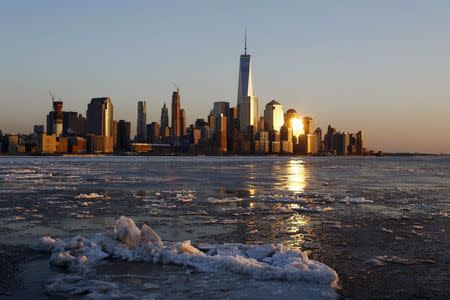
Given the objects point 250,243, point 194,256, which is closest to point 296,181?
point 250,243

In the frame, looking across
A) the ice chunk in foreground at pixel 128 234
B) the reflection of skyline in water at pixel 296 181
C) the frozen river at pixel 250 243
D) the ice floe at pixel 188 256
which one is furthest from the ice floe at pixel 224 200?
the ice chunk in foreground at pixel 128 234

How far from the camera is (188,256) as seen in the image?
43.7 ft

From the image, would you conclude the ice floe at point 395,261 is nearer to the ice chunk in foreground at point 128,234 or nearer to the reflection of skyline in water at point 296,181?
the ice chunk in foreground at point 128,234

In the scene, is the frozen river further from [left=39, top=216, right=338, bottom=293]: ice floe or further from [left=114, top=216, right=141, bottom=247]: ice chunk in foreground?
[left=114, top=216, right=141, bottom=247]: ice chunk in foreground

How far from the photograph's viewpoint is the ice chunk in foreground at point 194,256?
11883 mm

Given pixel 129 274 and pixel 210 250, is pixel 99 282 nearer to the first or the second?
pixel 129 274

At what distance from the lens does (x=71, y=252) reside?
548 inches

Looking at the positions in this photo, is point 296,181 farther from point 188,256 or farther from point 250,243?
point 188,256

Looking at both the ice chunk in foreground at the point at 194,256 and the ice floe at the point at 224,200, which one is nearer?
the ice chunk in foreground at the point at 194,256

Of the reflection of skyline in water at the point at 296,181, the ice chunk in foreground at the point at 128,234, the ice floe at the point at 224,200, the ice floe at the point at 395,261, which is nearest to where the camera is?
the ice floe at the point at 395,261

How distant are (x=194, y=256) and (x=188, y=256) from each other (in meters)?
0.16

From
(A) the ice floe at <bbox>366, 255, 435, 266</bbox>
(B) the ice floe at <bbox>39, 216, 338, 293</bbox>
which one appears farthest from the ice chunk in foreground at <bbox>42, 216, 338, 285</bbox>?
(A) the ice floe at <bbox>366, 255, 435, 266</bbox>

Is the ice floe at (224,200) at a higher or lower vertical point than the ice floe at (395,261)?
lower

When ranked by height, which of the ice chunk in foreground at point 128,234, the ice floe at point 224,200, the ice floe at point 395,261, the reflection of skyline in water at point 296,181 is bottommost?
the reflection of skyline in water at point 296,181
